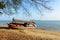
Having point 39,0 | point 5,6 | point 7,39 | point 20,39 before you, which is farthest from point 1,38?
point 39,0

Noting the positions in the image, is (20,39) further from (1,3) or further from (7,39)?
(1,3)

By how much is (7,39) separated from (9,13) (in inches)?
78.4

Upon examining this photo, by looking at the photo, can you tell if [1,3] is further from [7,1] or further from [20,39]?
[20,39]

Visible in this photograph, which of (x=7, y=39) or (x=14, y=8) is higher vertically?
(x=14, y=8)

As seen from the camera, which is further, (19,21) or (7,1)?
(19,21)

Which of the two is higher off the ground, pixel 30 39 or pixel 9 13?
pixel 9 13

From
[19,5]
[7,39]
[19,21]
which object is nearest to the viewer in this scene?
[7,39]

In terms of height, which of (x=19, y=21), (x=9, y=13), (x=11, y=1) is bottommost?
(x=19, y=21)

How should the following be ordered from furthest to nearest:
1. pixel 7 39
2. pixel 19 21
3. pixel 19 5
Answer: pixel 19 21
pixel 19 5
pixel 7 39

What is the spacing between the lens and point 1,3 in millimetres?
11922

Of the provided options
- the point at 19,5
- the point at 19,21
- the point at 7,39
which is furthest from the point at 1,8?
the point at 19,21

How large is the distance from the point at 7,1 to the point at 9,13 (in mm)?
1005

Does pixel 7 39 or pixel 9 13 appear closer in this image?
pixel 7 39

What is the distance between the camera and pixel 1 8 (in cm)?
1225
